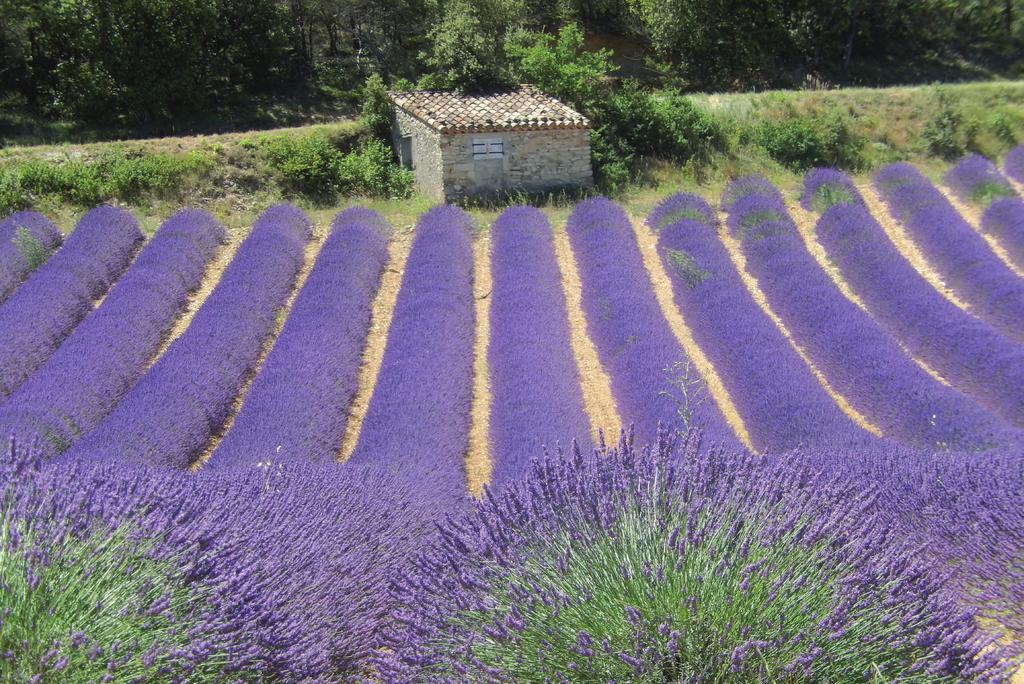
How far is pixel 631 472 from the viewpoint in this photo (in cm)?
496

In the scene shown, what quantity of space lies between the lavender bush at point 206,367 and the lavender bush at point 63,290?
165cm

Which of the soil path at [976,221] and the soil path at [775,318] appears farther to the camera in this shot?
the soil path at [976,221]

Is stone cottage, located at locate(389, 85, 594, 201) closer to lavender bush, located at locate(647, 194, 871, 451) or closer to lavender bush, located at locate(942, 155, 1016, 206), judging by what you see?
lavender bush, located at locate(647, 194, 871, 451)

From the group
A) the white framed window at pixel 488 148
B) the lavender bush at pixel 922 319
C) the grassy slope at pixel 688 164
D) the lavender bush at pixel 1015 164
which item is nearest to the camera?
the lavender bush at pixel 922 319

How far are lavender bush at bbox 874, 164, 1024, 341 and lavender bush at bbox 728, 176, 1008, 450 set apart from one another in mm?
2109

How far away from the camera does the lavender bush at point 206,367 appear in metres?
8.09

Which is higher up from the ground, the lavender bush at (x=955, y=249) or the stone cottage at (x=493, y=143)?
the stone cottage at (x=493, y=143)

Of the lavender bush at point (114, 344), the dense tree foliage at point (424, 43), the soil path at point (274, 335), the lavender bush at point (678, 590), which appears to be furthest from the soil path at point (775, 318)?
the lavender bush at point (114, 344)

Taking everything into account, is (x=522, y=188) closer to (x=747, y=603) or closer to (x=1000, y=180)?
(x=1000, y=180)

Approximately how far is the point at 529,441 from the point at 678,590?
3969mm

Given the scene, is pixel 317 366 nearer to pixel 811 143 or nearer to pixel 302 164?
pixel 302 164

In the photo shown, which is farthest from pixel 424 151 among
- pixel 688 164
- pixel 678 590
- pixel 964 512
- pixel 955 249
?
pixel 678 590

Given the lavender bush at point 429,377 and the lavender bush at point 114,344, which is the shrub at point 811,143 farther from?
the lavender bush at point 114,344

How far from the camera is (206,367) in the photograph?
988cm
